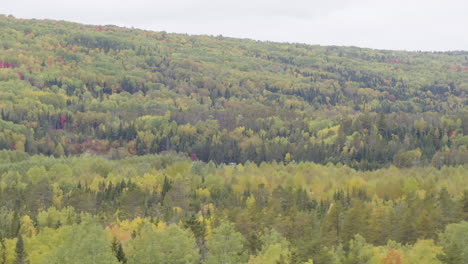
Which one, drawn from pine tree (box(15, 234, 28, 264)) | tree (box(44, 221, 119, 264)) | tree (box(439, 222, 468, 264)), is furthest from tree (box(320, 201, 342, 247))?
pine tree (box(15, 234, 28, 264))

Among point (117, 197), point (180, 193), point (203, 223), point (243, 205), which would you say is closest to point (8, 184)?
point (117, 197)

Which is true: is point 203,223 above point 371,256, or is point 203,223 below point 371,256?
below

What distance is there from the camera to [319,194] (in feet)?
552

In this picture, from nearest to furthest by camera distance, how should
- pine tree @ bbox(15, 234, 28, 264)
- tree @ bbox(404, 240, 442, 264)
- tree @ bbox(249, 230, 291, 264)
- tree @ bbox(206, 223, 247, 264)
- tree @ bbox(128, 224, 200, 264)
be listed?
tree @ bbox(404, 240, 442, 264) → tree @ bbox(249, 230, 291, 264) → tree @ bbox(128, 224, 200, 264) → tree @ bbox(206, 223, 247, 264) → pine tree @ bbox(15, 234, 28, 264)

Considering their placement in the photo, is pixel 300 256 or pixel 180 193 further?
pixel 180 193

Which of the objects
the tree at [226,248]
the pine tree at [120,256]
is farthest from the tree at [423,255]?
the pine tree at [120,256]

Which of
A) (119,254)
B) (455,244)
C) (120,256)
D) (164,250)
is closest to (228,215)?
(164,250)

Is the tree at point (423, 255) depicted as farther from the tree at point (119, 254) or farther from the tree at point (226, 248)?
the tree at point (119, 254)

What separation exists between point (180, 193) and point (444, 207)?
2831 inches

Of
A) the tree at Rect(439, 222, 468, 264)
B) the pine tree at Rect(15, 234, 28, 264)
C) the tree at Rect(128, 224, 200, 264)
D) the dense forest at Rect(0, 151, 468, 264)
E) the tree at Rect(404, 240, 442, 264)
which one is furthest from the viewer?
the pine tree at Rect(15, 234, 28, 264)

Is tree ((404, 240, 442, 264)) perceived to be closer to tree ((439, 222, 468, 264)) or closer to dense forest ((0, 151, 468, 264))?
dense forest ((0, 151, 468, 264))

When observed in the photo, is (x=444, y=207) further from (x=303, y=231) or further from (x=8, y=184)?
(x=8, y=184)

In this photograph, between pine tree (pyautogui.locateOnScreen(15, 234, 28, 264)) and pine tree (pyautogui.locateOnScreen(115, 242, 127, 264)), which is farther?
pine tree (pyautogui.locateOnScreen(15, 234, 28, 264))

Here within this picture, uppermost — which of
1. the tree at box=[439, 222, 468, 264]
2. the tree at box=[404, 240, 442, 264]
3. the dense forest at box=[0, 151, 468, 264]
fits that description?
the tree at box=[439, 222, 468, 264]
